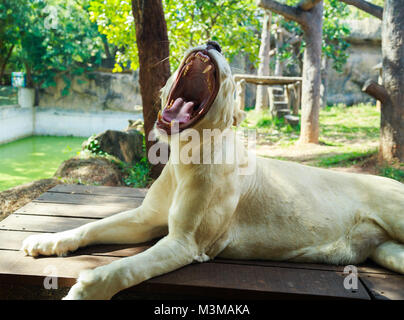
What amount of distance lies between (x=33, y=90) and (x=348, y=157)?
12.9 m

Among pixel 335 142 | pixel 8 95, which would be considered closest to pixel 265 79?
pixel 335 142

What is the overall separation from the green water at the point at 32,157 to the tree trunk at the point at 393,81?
592 cm

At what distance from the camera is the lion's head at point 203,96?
1997 mm

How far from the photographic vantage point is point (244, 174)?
93.0 inches

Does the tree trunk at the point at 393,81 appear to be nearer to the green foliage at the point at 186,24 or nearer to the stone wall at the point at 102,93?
the green foliage at the point at 186,24

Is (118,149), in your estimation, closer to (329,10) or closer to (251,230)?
(251,230)

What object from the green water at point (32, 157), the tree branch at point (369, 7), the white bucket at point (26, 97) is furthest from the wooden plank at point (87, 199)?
the white bucket at point (26, 97)

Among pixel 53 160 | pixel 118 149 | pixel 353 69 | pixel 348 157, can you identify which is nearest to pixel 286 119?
pixel 348 157

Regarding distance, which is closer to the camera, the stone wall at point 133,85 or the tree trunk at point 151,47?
the tree trunk at point 151,47

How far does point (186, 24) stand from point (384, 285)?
7053 millimetres

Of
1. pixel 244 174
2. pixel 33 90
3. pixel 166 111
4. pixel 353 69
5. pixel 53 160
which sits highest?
pixel 353 69

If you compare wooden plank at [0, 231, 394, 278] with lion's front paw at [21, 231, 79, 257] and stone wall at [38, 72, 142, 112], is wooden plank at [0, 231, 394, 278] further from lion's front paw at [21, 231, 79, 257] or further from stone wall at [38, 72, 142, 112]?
stone wall at [38, 72, 142, 112]

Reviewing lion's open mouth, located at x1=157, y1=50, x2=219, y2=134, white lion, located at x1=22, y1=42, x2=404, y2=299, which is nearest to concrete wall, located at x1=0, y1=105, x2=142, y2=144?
white lion, located at x1=22, y1=42, x2=404, y2=299
